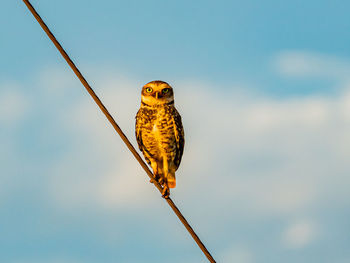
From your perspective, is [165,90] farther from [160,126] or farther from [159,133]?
[159,133]

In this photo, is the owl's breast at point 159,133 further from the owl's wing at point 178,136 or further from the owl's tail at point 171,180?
the owl's tail at point 171,180

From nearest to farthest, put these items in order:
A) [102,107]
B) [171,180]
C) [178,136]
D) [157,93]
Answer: [102,107] < [157,93] < [178,136] < [171,180]

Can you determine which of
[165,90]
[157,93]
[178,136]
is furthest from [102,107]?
[178,136]

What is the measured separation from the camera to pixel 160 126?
9.93 metres

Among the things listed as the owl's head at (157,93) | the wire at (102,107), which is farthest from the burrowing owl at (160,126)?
the wire at (102,107)

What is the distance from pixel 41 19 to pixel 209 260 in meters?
3.28

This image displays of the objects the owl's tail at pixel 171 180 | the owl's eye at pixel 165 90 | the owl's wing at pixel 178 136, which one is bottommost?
the owl's tail at pixel 171 180

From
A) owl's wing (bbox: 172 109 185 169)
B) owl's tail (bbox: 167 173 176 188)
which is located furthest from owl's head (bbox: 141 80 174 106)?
owl's tail (bbox: 167 173 176 188)

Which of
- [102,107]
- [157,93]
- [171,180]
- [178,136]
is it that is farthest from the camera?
[171,180]

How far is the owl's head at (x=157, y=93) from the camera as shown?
9.92 m

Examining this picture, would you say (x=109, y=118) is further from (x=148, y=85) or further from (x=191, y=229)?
(x=148, y=85)

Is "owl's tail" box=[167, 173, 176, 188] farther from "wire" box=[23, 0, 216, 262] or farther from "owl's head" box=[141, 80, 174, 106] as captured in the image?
"wire" box=[23, 0, 216, 262]

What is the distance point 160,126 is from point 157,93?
0.54 meters

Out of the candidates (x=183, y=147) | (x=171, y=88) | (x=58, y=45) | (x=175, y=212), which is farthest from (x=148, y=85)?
(x=58, y=45)
